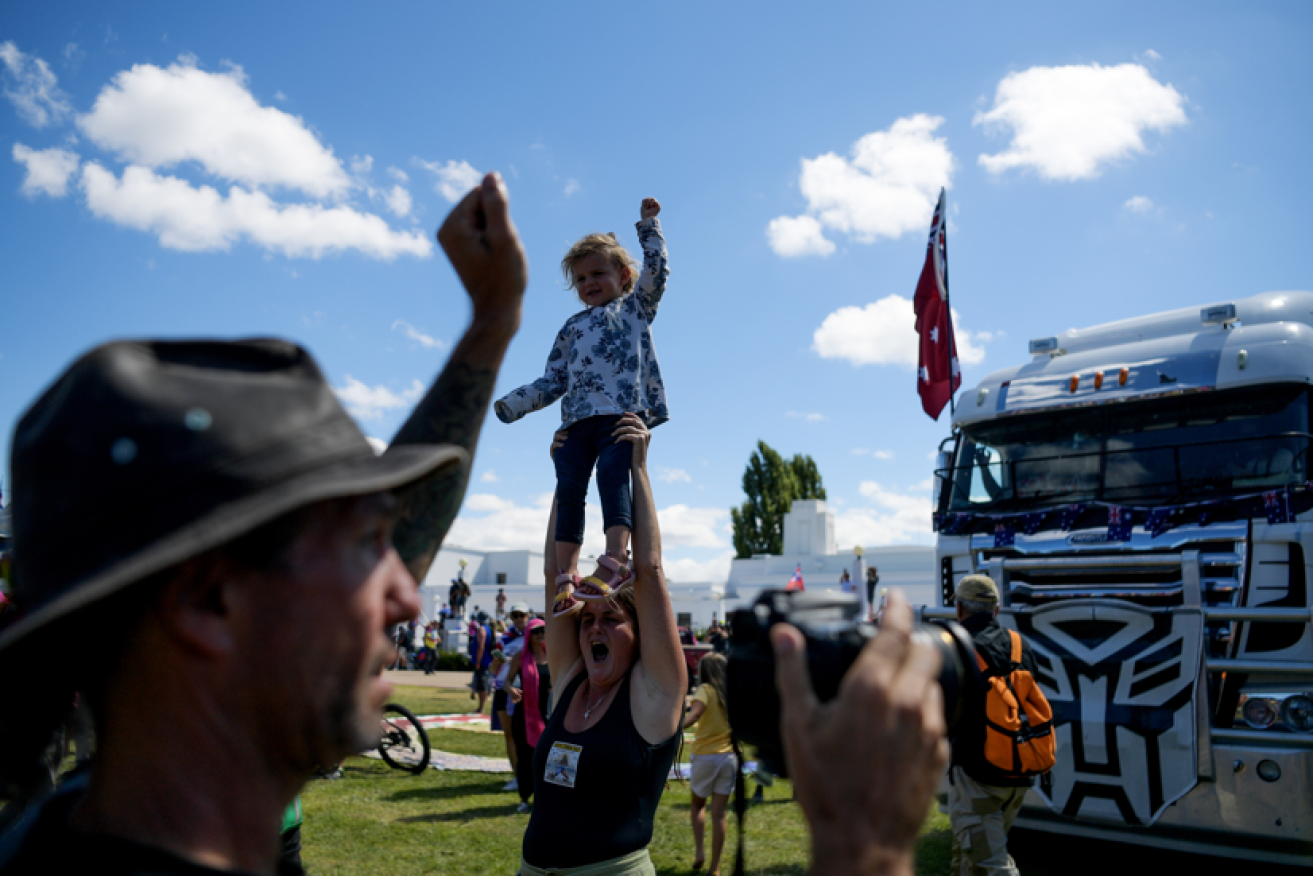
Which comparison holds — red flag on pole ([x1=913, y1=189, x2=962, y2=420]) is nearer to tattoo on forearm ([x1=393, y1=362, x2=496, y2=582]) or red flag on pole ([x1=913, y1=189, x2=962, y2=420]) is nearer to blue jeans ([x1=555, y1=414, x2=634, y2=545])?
blue jeans ([x1=555, y1=414, x2=634, y2=545])

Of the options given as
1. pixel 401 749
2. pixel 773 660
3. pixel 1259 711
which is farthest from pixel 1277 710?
pixel 401 749

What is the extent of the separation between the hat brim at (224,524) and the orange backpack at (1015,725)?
4.82 meters

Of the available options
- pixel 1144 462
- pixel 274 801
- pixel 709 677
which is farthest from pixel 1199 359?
pixel 274 801

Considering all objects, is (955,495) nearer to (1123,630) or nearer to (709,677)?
(1123,630)

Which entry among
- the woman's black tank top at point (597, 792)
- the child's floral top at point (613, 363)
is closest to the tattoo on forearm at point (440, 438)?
the woman's black tank top at point (597, 792)

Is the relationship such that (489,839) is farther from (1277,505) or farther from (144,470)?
(144,470)

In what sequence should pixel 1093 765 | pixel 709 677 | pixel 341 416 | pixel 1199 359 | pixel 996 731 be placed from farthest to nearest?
pixel 709 677 < pixel 1199 359 < pixel 1093 765 < pixel 996 731 < pixel 341 416

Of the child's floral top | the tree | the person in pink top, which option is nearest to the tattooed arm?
the child's floral top

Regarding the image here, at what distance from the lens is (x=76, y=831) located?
39.4 inches

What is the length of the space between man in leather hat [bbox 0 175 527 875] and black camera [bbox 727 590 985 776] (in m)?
0.51

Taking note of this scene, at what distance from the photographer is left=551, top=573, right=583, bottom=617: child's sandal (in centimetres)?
345

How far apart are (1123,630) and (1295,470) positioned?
66.9 inches

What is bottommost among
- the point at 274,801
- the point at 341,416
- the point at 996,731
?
the point at 996,731

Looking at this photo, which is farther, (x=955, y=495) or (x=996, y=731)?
(x=955, y=495)
